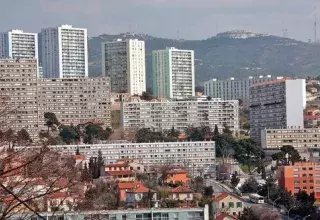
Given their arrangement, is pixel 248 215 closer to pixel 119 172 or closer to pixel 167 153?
pixel 119 172

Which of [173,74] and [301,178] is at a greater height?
[173,74]

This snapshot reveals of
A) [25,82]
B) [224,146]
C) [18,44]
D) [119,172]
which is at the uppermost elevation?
[18,44]

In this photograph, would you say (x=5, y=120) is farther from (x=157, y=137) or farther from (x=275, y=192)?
(x=157, y=137)

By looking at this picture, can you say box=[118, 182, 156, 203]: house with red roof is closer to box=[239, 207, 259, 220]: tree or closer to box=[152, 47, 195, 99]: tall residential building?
box=[239, 207, 259, 220]: tree

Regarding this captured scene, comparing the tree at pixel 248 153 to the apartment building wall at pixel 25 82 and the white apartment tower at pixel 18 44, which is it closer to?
the apartment building wall at pixel 25 82

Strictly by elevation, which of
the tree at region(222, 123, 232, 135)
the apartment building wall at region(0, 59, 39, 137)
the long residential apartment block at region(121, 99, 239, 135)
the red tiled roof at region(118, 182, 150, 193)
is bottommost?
the red tiled roof at region(118, 182, 150, 193)

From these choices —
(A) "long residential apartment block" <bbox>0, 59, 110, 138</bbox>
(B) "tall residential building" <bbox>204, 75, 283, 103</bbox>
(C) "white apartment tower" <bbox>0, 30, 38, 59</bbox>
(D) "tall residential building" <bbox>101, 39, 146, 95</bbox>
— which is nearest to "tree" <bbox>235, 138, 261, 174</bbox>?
(A) "long residential apartment block" <bbox>0, 59, 110, 138</bbox>

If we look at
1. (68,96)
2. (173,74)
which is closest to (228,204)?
(68,96)

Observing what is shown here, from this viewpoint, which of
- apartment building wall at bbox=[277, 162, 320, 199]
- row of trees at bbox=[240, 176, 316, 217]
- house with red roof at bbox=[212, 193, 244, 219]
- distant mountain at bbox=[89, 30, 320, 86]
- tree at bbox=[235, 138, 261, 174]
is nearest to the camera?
house with red roof at bbox=[212, 193, 244, 219]

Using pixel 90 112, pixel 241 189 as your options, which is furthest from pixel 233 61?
pixel 241 189
